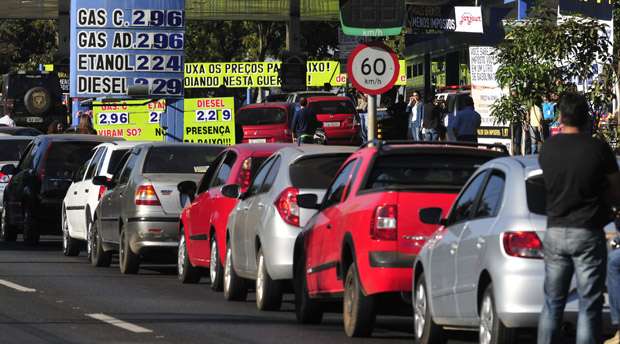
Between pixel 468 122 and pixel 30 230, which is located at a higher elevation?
pixel 468 122

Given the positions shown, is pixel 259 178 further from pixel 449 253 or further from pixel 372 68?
pixel 449 253

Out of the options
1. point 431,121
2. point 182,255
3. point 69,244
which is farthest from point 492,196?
point 431,121

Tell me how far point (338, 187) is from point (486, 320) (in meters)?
3.52

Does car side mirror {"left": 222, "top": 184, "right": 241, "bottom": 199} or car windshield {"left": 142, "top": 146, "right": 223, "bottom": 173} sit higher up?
car windshield {"left": 142, "top": 146, "right": 223, "bottom": 173}

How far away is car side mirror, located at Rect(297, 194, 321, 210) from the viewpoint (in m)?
16.0

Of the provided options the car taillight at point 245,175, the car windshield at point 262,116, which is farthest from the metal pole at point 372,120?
the car windshield at point 262,116

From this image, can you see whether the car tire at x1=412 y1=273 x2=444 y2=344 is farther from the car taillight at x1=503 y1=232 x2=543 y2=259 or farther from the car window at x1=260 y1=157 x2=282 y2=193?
the car window at x1=260 y1=157 x2=282 y2=193

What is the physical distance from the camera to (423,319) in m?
13.5

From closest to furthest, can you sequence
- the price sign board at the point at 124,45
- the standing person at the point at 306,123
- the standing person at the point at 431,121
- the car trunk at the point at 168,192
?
the car trunk at the point at 168,192
the standing person at the point at 306,123
the price sign board at the point at 124,45
the standing person at the point at 431,121

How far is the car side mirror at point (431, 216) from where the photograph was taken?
13.3 metres

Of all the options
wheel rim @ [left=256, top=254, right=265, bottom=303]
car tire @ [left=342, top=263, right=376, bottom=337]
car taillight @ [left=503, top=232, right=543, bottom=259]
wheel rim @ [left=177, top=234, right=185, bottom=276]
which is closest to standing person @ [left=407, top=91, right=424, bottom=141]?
wheel rim @ [left=177, top=234, right=185, bottom=276]

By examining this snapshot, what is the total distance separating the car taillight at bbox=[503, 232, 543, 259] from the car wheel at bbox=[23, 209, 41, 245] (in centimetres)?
1729

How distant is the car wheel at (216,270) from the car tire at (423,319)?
5.78 meters

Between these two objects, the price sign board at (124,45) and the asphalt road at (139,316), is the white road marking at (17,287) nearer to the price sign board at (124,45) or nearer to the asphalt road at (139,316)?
the asphalt road at (139,316)
